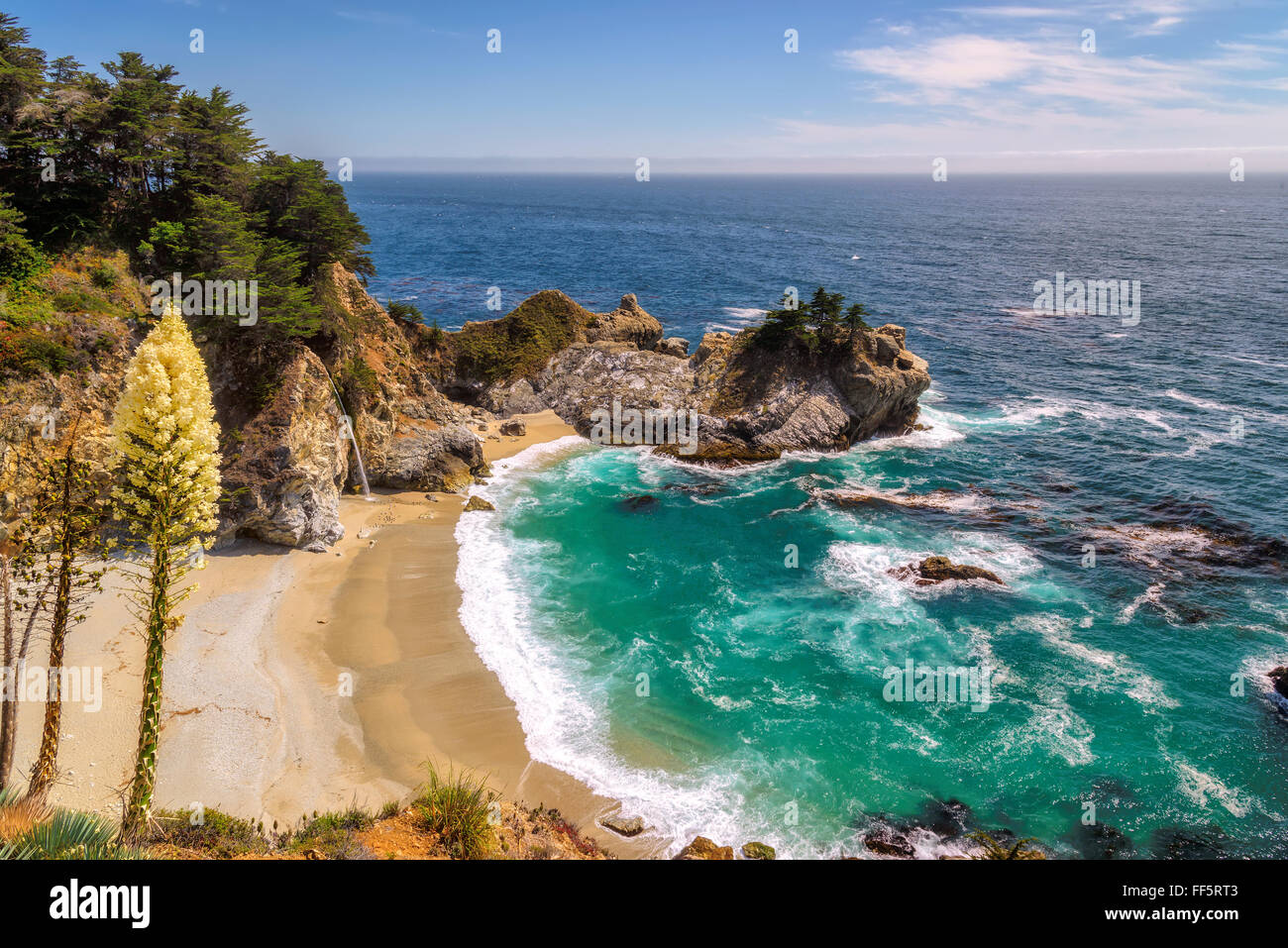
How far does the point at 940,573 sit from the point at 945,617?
3189 mm

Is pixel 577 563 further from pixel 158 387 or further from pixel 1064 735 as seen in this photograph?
pixel 158 387

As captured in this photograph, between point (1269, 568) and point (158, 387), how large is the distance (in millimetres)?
44657

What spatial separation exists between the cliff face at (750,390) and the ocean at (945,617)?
251cm

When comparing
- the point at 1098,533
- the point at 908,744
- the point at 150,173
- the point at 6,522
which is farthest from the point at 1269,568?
the point at 150,173

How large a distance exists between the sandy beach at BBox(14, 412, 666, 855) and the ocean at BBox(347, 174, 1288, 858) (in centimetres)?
146

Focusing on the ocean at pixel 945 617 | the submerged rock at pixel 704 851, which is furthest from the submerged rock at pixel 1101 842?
the submerged rock at pixel 704 851

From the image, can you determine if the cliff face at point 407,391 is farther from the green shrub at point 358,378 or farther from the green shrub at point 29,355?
the green shrub at point 29,355

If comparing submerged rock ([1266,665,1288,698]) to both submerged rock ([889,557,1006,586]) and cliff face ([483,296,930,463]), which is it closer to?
submerged rock ([889,557,1006,586])

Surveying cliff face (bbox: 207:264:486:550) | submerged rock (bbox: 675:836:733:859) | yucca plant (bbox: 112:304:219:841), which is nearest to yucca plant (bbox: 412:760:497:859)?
submerged rock (bbox: 675:836:733:859)

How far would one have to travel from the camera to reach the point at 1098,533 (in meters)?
36.8

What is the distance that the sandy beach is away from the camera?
1981 centimetres

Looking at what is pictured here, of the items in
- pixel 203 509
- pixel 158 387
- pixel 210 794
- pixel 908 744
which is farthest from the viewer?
pixel 908 744

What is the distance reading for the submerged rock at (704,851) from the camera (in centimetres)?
Answer: 1850

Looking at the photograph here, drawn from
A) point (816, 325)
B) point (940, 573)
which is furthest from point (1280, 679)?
point (816, 325)
